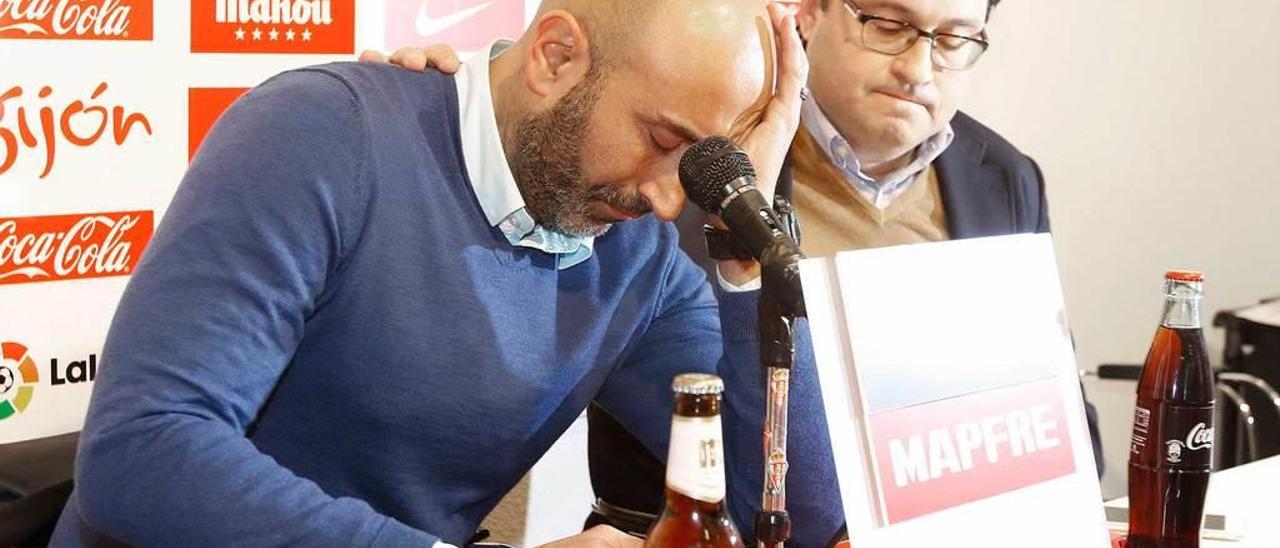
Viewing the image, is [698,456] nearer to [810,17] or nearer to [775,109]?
[775,109]

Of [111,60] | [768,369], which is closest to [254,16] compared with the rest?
[111,60]

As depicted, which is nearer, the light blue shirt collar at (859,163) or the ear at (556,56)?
the ear at (556,56)

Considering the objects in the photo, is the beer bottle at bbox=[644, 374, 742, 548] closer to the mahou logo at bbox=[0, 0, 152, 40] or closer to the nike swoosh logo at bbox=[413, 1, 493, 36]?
the mahou logo at bbox=[0, 0, 152, 40]

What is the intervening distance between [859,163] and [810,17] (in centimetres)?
23

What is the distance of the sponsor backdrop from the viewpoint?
6.11 ft

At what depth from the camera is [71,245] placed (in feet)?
6.30

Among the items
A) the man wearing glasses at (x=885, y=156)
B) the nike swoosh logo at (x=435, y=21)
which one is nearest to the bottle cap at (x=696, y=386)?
the man wearing glasses at (x=885, y=156)

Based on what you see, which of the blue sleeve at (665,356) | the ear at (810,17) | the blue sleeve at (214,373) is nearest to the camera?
the blue sleeve at (214,373)

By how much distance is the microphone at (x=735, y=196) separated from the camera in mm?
1073

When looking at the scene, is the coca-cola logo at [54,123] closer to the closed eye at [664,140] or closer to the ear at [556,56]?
the ear at [556,56]

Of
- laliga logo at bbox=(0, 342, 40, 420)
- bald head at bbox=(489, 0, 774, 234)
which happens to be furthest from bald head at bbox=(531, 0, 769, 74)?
laliga logo at bbox=(0, 342, 40, 420)

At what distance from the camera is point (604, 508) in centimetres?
195

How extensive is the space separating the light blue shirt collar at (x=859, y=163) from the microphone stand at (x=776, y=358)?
3.50 ft

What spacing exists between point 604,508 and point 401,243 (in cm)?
68
